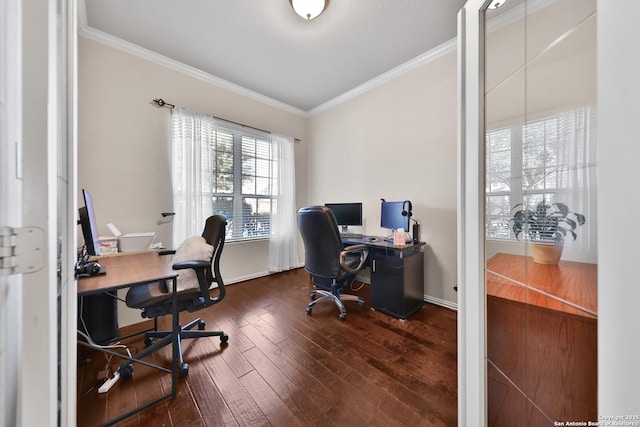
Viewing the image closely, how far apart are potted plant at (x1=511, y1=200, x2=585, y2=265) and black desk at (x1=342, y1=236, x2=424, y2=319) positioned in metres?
1.35

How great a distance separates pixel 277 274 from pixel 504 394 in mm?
3022

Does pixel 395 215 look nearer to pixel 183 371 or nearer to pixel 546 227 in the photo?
pixel 546 227

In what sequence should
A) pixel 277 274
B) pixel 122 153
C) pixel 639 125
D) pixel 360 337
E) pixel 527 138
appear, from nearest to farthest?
pixel 639 125 < pixel 527 138 < pixel 360 337 < pixel 122 153 < pixel 277 274

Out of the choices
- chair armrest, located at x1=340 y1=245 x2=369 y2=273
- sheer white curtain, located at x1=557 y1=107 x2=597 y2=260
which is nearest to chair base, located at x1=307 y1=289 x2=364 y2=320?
chair armrest, located at x1=340 y1=245 x2=369 y2=273

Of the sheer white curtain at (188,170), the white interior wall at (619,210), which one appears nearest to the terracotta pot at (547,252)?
the white interior wall at (619,210)

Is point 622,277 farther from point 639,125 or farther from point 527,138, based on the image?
point 527,138

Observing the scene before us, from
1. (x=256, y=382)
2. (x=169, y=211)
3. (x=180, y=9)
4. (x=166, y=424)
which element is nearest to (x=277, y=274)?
(x=169, y=211)

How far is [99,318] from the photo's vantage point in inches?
69.2

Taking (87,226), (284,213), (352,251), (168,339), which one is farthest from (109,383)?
(284,213)

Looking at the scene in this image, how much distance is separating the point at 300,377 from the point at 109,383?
1.17 meters

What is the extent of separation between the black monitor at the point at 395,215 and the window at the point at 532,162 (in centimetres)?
156

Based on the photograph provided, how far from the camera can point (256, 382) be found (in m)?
1.38

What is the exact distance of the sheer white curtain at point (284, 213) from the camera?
11.3ft

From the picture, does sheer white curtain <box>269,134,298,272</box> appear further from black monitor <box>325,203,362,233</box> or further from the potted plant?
the potted plant
